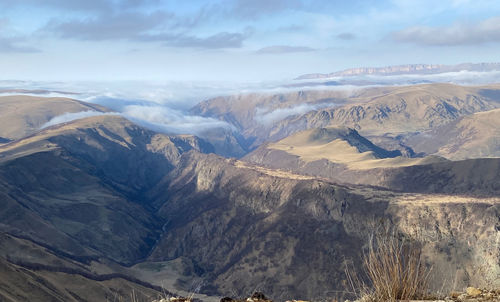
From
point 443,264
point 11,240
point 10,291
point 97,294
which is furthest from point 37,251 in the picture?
point 443,264

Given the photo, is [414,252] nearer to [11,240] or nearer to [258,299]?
[258,299]

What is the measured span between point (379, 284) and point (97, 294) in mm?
142605

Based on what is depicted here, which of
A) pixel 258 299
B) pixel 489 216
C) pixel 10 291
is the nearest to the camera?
pixel 258 299

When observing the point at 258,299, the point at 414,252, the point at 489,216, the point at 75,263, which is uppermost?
the point at 414,252

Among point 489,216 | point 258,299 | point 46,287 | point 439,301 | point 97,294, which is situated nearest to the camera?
point 439,301

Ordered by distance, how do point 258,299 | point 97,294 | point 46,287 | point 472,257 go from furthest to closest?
point 472,257
point 97,294
point 46,287
point 258,299

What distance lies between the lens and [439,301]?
15.0 metres

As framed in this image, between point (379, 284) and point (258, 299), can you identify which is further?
point (258, 299)

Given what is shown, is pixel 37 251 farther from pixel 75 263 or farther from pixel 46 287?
pixel 46 287

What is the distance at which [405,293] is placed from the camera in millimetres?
15305

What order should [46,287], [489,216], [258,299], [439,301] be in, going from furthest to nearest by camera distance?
1. [489,216]
2. [46,287]
3. [258,299]
4. [439,301]

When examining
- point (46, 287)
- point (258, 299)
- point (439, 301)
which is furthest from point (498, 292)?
point (46, 287)

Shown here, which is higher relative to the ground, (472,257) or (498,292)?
(498,292)

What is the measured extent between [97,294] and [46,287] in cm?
1868
